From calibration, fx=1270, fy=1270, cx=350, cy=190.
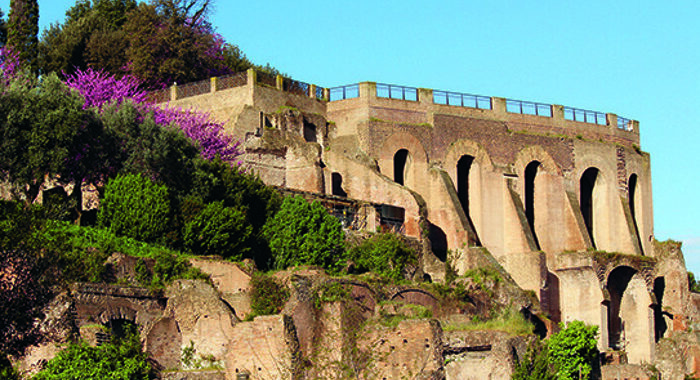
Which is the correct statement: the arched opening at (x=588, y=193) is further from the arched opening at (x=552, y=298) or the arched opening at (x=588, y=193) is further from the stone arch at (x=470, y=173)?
the arched opening at (x=552, y=298)

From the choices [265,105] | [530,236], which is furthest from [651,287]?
[265,105]

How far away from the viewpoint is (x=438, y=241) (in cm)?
4244

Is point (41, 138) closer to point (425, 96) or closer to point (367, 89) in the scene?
point (367, 89)

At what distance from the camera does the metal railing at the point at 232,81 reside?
1697 inches

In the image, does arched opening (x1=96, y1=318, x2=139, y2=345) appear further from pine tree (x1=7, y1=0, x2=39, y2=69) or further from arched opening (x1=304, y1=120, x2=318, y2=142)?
pine tree (x1=7, y1=0, x2=39, y2=69)

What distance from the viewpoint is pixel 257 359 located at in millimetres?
25891

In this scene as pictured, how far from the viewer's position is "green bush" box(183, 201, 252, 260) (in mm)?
33500

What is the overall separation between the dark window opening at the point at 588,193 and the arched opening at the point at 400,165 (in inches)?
317

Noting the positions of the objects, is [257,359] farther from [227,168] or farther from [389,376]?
[227,168]

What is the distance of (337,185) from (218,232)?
9218 mm

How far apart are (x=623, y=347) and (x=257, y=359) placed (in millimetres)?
20869

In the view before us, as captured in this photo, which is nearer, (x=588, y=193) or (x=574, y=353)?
(x=574, y=353)

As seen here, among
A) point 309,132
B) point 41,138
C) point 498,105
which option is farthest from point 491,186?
point 41,138

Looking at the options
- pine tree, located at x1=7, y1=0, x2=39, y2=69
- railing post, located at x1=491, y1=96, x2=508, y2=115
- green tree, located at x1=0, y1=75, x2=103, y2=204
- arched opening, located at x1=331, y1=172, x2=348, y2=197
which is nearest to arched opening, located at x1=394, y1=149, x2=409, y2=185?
arched opening, located at x1=331, y1=172, x2=348, y2=197
